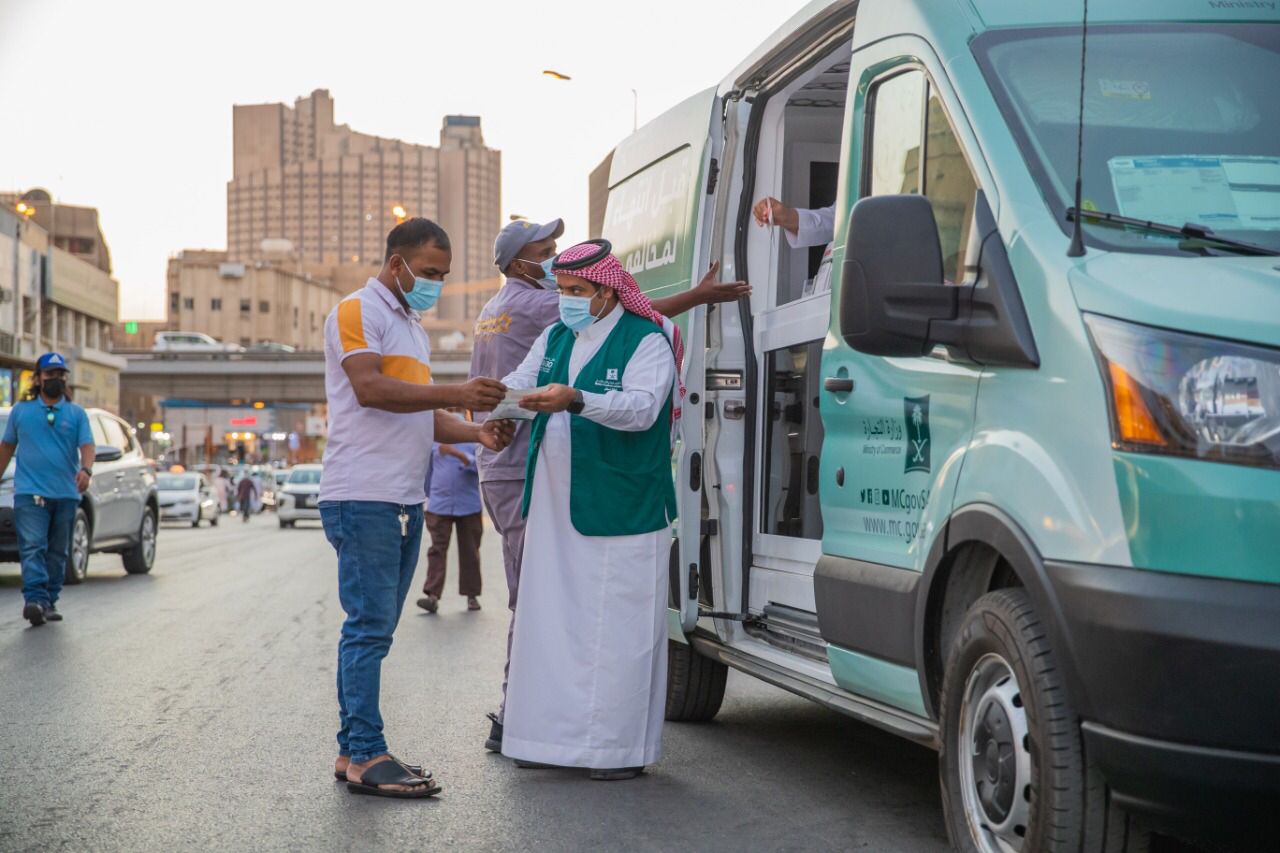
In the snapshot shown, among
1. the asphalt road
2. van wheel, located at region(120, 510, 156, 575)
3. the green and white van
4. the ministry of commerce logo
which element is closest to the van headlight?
the green and white van

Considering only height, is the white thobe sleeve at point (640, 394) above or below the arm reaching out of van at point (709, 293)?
below

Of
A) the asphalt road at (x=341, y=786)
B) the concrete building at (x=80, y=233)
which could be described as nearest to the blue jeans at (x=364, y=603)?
the asphalt road at (x=341, y=786)

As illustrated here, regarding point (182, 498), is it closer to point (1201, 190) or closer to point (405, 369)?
point (405, 369)

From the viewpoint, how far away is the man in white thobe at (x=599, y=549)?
5.71 metres

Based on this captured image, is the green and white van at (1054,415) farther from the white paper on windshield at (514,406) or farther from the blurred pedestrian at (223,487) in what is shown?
the blurred pedestrian at (223,487)

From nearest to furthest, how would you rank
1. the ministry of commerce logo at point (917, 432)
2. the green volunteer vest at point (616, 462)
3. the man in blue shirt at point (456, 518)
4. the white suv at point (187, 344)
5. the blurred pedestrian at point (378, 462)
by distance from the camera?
the ministry of commerce logo at point (917, 432)
the blurred pedestrian at point (378, 462)
the green volunteer vest at point (616, 462)
the man in blue shirt at point (456, 518)
the white suv at point (187, 344)

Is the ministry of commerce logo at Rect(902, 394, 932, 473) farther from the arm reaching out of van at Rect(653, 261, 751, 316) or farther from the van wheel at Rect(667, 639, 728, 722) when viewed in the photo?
the van wheel at Rect(667, 639, 728, 722)

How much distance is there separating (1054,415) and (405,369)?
8.72 ft

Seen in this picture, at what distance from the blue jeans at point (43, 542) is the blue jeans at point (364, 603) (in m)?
6.60

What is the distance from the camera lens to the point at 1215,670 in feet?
10.6

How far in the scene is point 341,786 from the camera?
5.62m

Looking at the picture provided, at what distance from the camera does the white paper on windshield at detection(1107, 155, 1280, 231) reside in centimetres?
396

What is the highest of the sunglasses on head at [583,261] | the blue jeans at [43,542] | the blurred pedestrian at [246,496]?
the sunglasses on head at [583,261]

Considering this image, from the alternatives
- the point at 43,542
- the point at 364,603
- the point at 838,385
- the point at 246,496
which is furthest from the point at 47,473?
the point at 246,496
